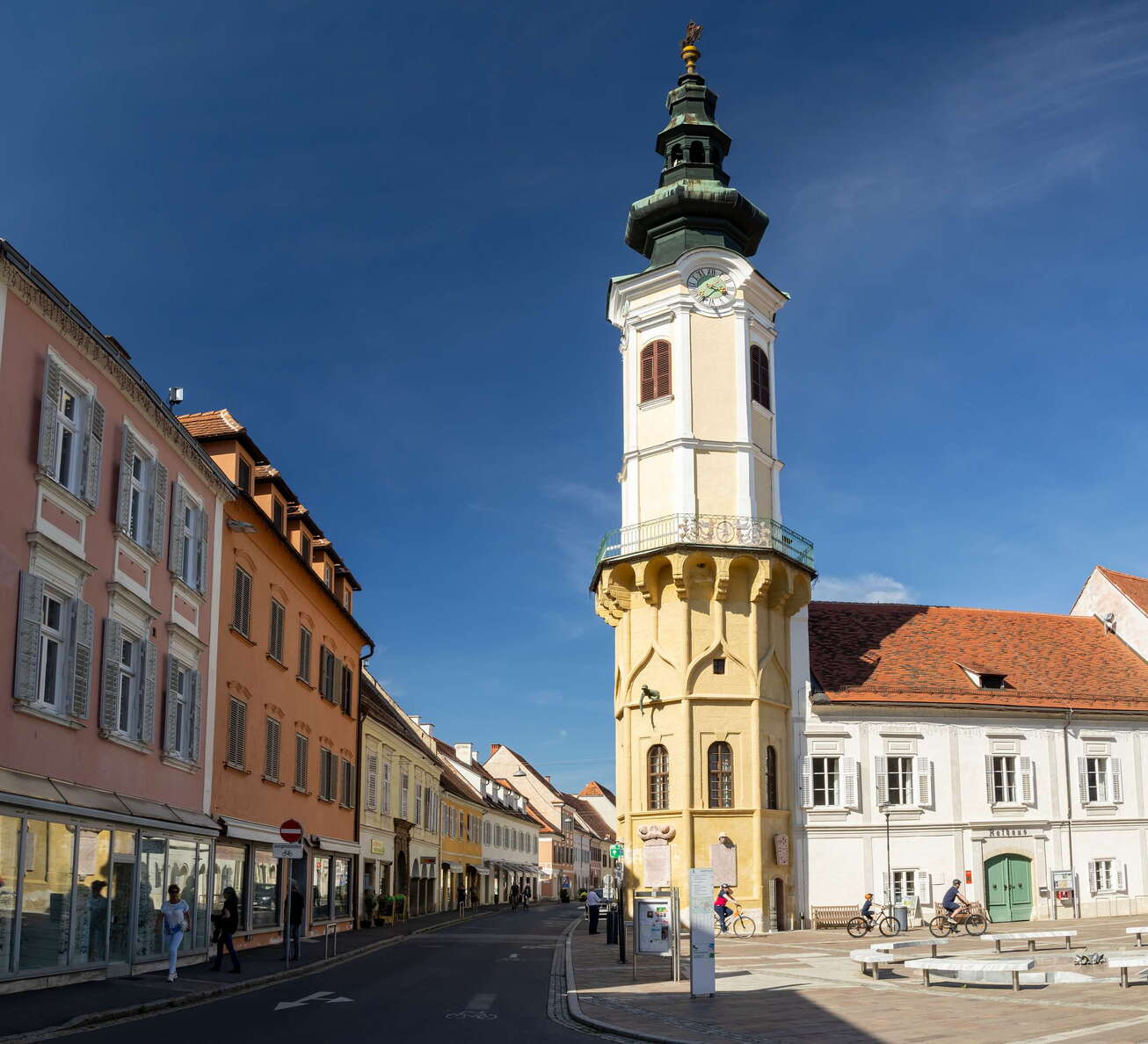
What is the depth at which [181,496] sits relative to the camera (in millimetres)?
25219

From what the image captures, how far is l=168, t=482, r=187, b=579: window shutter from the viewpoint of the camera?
2448cm

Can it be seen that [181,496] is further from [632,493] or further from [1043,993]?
[632,493]

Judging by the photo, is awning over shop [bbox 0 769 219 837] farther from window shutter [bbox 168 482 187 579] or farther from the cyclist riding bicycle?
the cyclist riding bicycle

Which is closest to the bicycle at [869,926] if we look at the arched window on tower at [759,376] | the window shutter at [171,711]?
the arched window on tower at [759,376]

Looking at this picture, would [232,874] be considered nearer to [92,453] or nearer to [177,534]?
[177,534]

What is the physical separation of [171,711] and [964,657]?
3145 centimetres

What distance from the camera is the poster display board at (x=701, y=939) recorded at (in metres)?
19.1

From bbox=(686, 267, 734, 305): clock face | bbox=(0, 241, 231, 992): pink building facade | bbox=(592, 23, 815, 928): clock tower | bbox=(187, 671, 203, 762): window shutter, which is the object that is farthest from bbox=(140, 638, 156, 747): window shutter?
bbox=(686, 267, 734, 305): clock face

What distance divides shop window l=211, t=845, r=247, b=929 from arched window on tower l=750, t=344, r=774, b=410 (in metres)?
23.5

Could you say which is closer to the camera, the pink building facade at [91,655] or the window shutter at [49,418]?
the pink building facade at [91,655]

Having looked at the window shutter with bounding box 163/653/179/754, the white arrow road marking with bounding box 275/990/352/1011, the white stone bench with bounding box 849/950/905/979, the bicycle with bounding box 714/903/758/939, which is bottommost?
the bicycle with bounding box 714/903/758/939

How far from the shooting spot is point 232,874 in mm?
27984

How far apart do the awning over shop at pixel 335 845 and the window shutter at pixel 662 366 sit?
709 inches

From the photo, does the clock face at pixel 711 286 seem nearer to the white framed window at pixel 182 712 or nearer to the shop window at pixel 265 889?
the shop window at pixel 265 889
